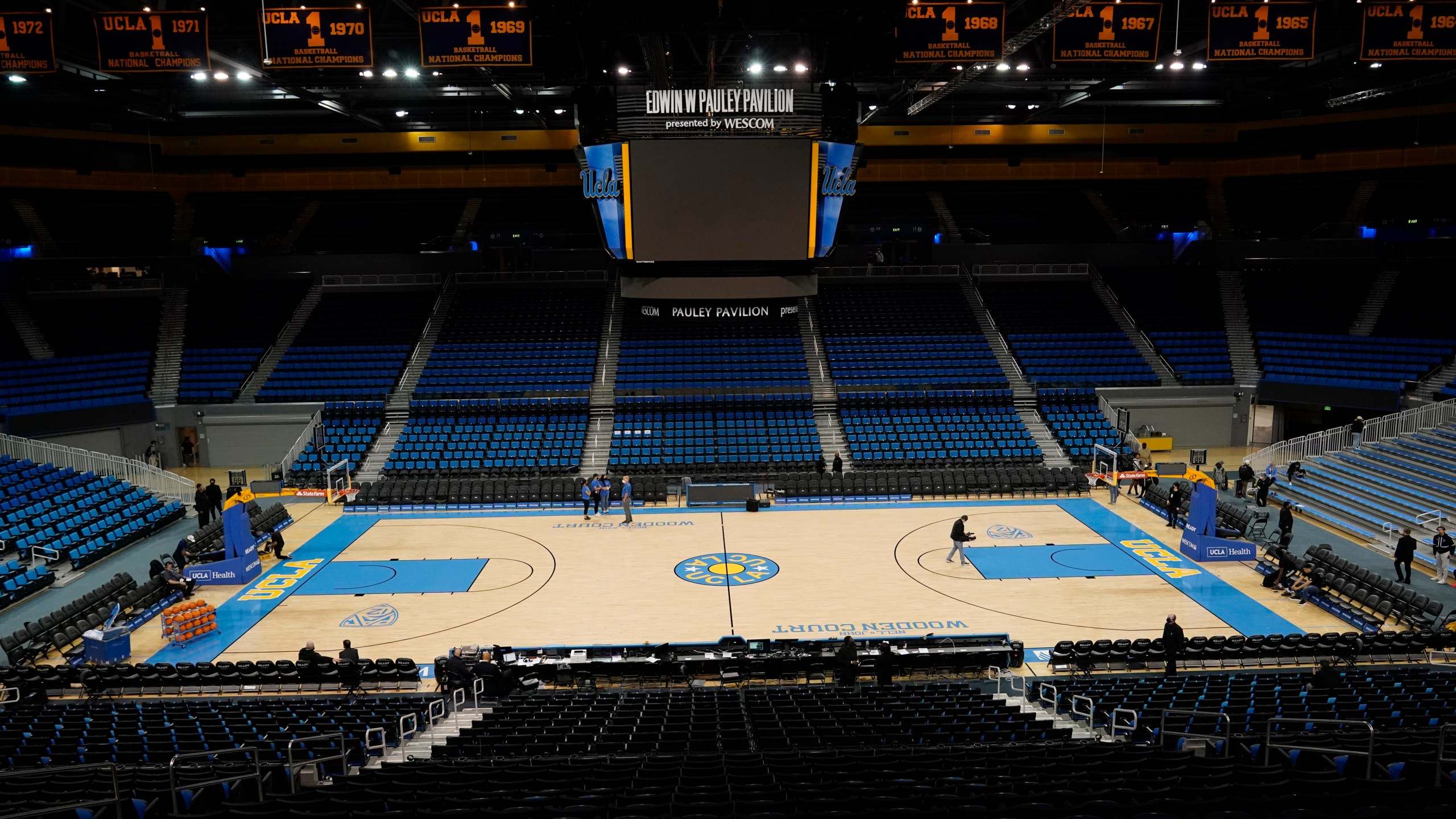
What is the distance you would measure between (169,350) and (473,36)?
28850mm

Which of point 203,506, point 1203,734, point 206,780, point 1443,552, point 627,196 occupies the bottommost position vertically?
point 1443,552

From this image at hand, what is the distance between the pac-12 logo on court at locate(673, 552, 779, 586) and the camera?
21938 millimetres

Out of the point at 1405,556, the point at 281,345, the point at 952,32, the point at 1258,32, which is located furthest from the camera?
the point at 281,345

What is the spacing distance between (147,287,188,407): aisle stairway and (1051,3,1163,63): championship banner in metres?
34.4

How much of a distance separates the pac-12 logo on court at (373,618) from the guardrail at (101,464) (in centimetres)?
1339

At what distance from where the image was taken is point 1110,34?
57.4ft

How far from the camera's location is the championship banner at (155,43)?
16609mm

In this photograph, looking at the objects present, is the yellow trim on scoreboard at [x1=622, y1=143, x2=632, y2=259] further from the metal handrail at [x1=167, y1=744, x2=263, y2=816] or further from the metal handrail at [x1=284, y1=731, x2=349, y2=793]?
the metal handrail at [x1=167, y1=744, x2=263, y2=816]

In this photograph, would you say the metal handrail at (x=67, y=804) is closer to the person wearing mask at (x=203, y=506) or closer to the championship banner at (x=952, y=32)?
the championship banner at (x=952, y=32)

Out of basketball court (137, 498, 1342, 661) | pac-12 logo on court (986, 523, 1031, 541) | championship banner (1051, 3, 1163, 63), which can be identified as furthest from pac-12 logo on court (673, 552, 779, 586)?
championship banner (1051, 3, 1163, 63)

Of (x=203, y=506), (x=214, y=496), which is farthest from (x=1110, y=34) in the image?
(x=214, y=496)

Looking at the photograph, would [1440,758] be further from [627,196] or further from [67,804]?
[627,196]

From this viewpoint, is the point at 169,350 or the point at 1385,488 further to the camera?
the point at 169,350

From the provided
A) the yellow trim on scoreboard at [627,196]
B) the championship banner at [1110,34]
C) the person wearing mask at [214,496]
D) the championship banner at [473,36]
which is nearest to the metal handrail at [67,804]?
the yellow trim on scoreboard at [627,196]
